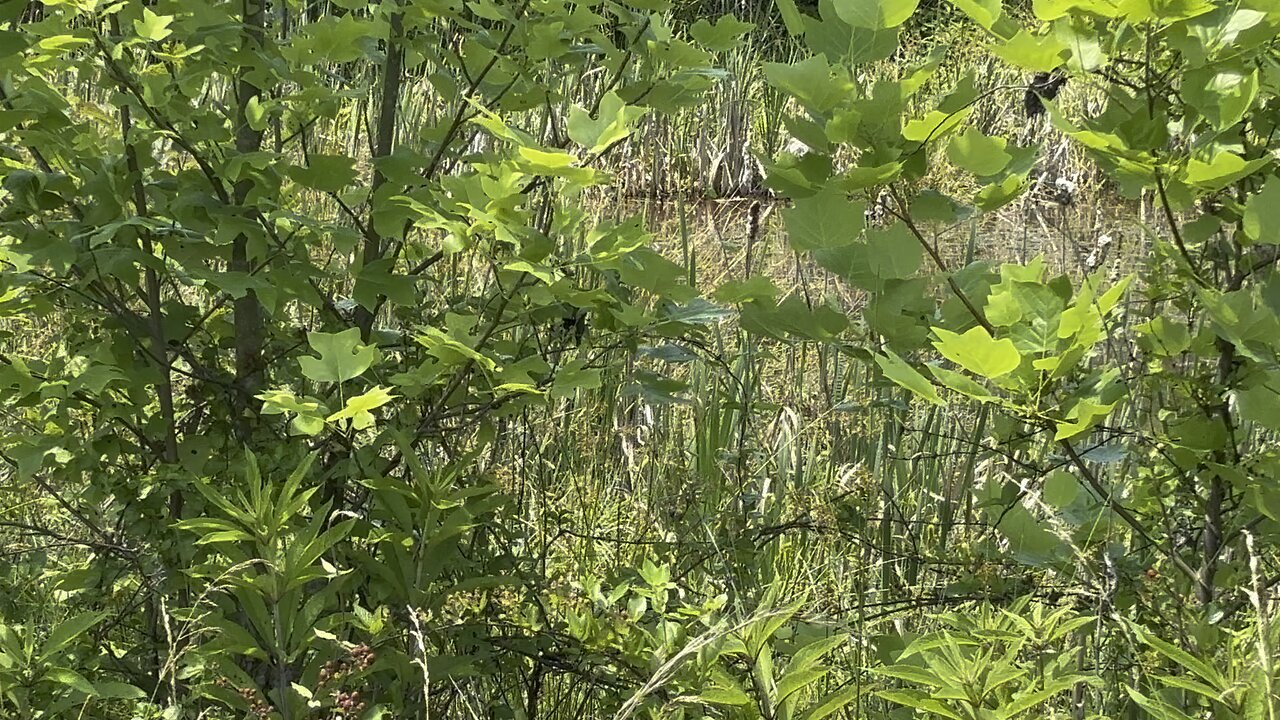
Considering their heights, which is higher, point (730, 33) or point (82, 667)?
point (730, 33)

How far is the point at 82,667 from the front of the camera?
1.22 meters

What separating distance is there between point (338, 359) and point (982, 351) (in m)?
0.58

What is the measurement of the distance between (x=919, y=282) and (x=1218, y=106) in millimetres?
300

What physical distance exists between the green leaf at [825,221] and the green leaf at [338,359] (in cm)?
42

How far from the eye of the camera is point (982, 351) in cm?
90

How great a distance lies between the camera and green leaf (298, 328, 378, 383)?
104 centimetres

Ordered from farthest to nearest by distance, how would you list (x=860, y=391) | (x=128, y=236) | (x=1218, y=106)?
(x=860, y=391), (x=128, y=236), (x=1218, y=106)

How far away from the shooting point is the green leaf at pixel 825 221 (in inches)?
41.1

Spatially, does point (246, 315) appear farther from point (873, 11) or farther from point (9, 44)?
point (873, 11)

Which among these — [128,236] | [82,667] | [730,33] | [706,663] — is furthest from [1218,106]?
[82,667]

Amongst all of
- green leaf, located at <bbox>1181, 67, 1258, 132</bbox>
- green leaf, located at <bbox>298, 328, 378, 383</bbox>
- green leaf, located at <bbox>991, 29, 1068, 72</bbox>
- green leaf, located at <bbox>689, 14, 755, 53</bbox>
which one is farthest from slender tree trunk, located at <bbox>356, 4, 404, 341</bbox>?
green leaf, located at <bbox>1181, 67, 1258, 132</bbox>

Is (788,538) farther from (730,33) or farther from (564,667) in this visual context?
(730,33)

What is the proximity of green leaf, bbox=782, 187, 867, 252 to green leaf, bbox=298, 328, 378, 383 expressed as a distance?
417mm

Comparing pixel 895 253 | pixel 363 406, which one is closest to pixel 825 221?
pixel 895 253
